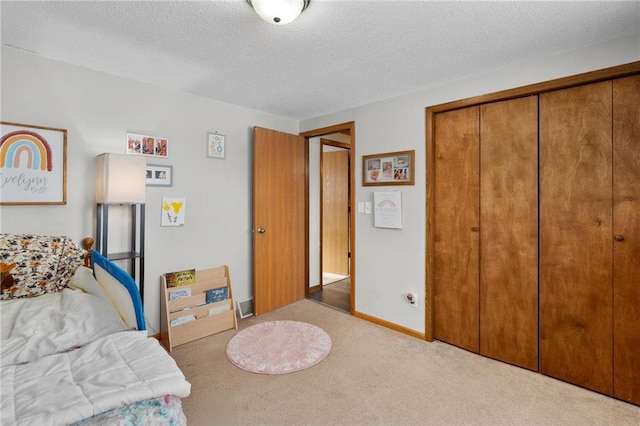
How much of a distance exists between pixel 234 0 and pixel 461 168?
6.90 ft

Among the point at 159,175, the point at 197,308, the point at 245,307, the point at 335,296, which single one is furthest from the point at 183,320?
the point at 335,296

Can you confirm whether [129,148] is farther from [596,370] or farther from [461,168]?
[596,370]

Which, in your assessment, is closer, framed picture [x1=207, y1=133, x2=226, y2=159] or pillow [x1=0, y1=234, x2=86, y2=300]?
pillow [x1=0, y1=234, x2=86, y2=300]

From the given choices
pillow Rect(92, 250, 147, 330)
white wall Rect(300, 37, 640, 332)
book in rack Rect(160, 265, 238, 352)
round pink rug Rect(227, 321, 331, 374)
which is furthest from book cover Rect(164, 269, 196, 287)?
white wall Rect(300, 37, 640, 332)

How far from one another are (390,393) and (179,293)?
200 centimetres

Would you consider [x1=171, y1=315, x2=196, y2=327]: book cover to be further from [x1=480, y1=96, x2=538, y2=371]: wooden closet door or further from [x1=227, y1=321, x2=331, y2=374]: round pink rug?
[x1=480, y1=96, x2=538, y2=371]: wooden closet door

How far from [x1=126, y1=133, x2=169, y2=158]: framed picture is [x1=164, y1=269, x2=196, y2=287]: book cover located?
110 cm

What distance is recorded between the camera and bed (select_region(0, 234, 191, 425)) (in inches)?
36.3

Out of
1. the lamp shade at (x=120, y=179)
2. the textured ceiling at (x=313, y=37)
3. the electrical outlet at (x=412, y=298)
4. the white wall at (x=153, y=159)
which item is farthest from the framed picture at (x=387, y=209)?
the lamp shade at (x=120, y=179)

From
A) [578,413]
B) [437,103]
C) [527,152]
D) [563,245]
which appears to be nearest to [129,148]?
[437,103]

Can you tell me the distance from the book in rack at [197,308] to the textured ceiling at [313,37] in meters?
1.86

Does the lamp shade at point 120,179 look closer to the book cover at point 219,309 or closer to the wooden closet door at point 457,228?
the book cover at point 219,309

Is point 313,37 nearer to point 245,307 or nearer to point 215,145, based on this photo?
point 215,145

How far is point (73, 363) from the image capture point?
1160mm
